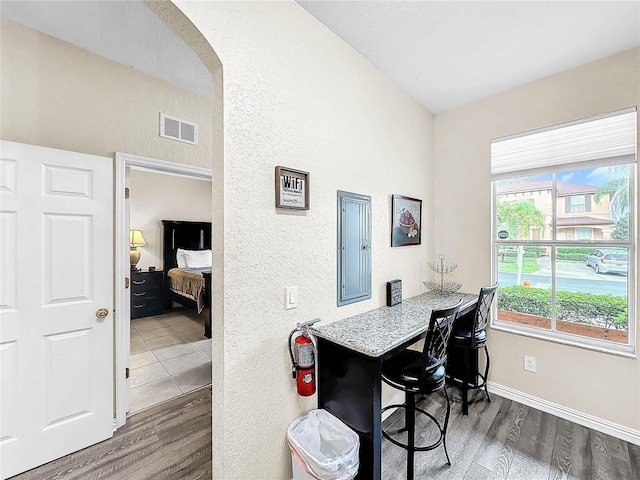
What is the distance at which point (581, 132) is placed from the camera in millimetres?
2215

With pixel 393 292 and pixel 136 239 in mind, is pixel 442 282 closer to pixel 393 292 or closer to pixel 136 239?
pixel 393 292

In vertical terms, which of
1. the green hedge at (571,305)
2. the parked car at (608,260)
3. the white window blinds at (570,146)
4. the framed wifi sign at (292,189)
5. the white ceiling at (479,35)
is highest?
the white ceiling at (479,35)

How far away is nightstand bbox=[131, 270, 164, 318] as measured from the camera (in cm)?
483

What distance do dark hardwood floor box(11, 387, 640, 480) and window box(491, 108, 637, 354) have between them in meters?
0.69

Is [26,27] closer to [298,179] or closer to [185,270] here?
[298,179]

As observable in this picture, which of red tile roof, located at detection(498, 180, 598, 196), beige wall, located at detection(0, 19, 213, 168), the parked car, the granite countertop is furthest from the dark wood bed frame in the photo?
the parked car

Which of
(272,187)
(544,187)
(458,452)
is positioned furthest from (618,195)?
(272,187)

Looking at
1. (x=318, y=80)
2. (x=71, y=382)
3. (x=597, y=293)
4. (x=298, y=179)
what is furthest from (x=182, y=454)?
(x=597, y=293)

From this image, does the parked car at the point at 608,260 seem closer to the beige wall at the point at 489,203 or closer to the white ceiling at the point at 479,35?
the beige wall at the point at 489,203

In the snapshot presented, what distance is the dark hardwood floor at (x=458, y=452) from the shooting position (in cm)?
172

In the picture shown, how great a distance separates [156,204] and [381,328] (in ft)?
18.2

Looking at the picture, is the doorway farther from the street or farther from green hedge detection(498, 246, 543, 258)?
the street

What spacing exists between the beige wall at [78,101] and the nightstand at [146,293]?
11.2 feet

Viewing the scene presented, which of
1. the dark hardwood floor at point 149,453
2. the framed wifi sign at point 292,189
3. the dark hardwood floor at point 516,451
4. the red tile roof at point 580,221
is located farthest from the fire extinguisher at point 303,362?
the red tile roof at point 580,221
